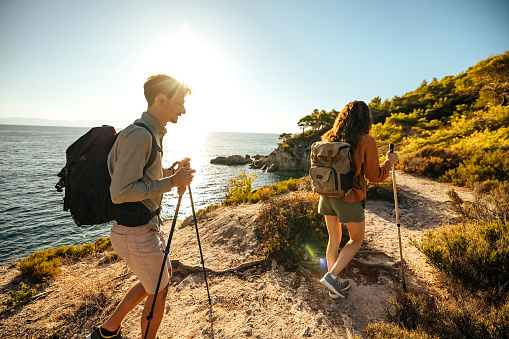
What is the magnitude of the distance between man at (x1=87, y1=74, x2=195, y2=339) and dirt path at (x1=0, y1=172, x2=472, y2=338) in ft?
4.01

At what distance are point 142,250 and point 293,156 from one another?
1750 inches

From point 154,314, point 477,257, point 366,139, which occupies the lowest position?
point 154,314

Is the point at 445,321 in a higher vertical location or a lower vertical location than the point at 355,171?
lower

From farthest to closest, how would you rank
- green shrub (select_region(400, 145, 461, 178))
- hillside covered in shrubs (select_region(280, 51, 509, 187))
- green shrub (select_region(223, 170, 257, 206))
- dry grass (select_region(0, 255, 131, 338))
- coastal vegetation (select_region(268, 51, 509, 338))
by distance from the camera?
1. green shrub (select_region(400, 145, 461, 178))
2. green shrub (select_region(223, 170, 257, 206))
3. hillside covered in shrubs (select_region(280, 51, 509, 187))
4. dry grass (select_region(0, 255, 131, 338))
5. coastal vegetation (select_region(268, 51, 509, 338))

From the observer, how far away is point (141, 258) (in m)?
1.98

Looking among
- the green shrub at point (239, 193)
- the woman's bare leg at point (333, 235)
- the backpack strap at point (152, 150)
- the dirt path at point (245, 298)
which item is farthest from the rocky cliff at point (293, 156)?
the backpack strap at point (152, 150)

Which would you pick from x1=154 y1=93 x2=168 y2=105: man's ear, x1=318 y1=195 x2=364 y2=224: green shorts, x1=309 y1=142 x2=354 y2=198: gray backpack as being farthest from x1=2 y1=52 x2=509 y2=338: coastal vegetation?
x1=154 y1=93 x2=168 y2=105: man's ear

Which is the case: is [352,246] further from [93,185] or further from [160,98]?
[93,185]

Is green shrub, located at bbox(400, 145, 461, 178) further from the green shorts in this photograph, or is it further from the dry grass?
the dry grass

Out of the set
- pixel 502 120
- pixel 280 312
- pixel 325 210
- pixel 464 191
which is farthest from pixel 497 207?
pixel 502 120

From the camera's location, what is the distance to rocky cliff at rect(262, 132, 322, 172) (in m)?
45.0

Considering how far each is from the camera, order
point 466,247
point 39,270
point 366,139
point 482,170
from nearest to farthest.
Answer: point 366,139, point 466,247, point 39,270, point 482,170

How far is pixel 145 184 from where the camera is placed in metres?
1.81

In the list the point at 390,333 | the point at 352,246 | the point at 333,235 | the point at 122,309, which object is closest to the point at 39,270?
the point at 122,309
